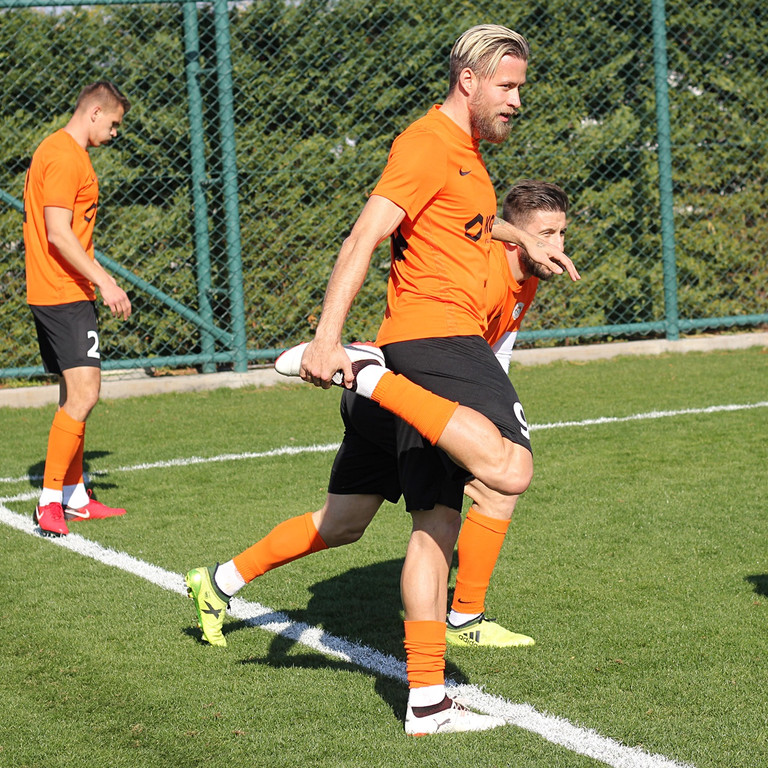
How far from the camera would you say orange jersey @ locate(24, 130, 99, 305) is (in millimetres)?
5660

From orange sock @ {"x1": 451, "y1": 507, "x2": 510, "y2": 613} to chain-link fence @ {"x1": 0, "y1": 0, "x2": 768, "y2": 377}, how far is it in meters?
5.94

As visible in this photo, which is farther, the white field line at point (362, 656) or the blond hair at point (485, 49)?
the blond hair at point (485, 49)

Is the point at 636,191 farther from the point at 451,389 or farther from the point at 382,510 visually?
the point at 451,389

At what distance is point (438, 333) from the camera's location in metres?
3.20

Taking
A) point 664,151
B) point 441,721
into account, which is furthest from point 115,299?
point 664,151

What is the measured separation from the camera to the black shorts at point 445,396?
123 inches

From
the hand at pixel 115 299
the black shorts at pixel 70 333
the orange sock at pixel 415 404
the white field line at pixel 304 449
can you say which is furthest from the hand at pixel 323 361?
the white field line at pixel 304 449

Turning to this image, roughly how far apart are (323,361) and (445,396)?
1.24 feet

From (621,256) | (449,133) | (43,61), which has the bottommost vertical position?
(621,256)

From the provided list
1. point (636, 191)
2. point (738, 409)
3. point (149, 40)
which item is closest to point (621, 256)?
point (636, 191)

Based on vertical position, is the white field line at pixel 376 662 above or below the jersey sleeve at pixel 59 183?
below

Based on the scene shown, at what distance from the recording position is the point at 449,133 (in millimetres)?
3270

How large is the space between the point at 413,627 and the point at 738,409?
5414mm

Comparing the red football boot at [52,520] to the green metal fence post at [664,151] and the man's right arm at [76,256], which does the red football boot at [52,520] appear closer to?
the man's right arm at [76,256]
